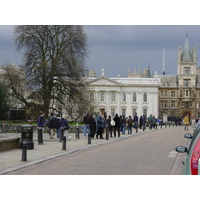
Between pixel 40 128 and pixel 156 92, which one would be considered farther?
pixel 156 92

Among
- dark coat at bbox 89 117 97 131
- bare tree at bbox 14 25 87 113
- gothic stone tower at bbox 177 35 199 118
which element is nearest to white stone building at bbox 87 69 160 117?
gothic stone tower at bbox 177 35 199 118

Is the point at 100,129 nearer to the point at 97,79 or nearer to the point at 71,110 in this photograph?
the point at 71,110

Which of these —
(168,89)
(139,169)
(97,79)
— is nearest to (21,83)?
(139,169)

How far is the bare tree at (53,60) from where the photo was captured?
149ft

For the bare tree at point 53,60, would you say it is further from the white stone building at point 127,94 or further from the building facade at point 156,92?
the white stone building at point 127,94

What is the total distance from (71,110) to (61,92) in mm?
2698

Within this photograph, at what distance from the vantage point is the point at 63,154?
18.1 m

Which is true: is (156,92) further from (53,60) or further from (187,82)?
(53,60)

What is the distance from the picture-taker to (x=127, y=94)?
5025 inches

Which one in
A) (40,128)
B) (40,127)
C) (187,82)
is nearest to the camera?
(40,128)

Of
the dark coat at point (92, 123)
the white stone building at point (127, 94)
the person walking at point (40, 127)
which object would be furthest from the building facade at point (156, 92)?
the person walking at point (40, 127)

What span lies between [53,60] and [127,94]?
8284 cm

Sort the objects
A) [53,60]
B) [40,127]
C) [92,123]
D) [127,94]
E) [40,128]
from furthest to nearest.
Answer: [127,94]
[53,60]
[92,123]
[40,127]
[40,128]

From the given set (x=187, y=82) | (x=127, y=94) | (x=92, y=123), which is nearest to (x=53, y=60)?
(x=92, y=123)
